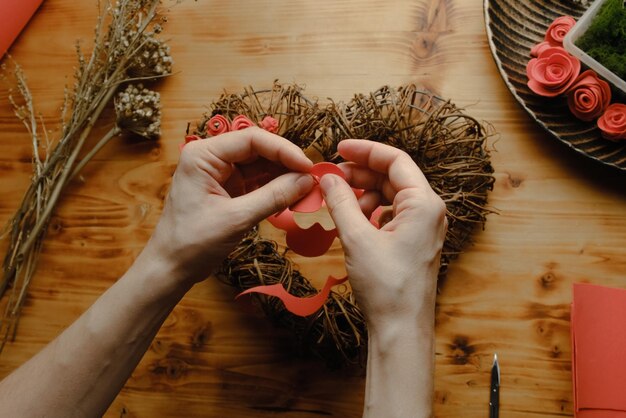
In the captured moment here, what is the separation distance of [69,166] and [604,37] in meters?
1.12

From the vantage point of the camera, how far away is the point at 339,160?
109 cm

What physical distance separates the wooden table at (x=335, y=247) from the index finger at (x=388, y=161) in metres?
0.26

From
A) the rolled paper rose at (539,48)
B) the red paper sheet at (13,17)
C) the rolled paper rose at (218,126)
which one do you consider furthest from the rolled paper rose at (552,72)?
the red paper sheet at (13,17)

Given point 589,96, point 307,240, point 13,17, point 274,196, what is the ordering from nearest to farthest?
point 274,196, point 307,240, point 589,96, point 13,17

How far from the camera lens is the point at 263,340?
3.72ft

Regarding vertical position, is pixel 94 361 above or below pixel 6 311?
above

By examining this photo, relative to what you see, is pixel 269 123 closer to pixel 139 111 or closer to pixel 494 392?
pixel 139 111

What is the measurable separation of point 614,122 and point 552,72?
0.48 ft

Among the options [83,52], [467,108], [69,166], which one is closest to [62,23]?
[83,52]

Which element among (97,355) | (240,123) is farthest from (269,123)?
(97,355)

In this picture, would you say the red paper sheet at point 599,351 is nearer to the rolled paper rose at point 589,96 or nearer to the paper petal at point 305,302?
the rolled paper rose at point 589,96

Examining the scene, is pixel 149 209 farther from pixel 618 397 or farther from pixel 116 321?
pixel 618 397

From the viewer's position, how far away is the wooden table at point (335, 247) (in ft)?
3.57

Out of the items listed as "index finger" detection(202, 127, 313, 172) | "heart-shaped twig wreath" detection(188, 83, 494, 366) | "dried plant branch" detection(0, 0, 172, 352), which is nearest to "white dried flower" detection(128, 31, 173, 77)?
"dried plant branch" detection(0, 0, 172, 352)
